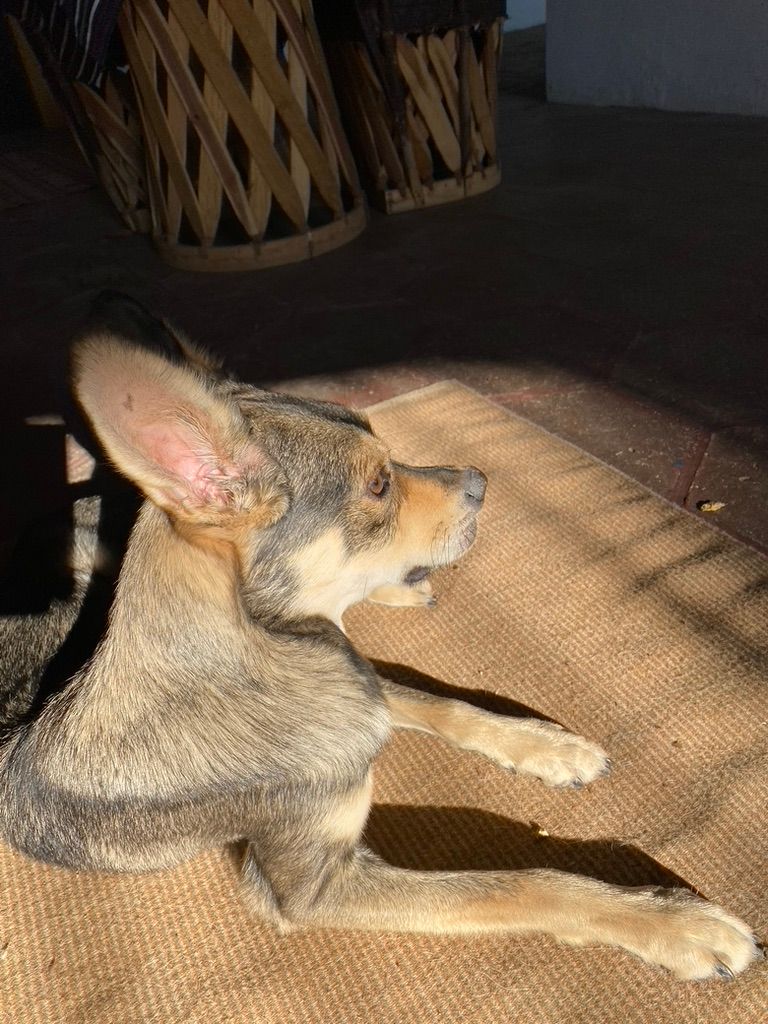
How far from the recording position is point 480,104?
719 centimetres

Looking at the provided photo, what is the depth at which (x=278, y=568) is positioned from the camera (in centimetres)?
198

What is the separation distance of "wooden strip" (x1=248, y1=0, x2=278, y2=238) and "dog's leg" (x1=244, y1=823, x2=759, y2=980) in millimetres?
5581

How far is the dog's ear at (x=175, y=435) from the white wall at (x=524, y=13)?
17.8 m

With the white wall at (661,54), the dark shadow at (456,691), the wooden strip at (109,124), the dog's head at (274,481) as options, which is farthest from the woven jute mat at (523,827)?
the white wall at (661,54)

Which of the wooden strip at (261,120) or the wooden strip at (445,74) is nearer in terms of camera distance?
the wooden strip at (261,120)

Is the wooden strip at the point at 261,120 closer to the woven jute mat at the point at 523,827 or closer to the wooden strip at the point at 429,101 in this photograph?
the wooden strip at the point at 429,101

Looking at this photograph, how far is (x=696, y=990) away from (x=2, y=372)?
18.5 ft

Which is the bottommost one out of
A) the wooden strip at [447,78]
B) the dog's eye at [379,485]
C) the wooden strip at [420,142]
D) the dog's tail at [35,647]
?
the dog's tail at [35,647]

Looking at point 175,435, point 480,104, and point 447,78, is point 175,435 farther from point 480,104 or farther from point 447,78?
point 480,104

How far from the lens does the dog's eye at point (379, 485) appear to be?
2226 millimetres

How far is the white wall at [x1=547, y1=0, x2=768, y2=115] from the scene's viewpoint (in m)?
8.54

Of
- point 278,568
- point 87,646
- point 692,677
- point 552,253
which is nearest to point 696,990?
point 692,677

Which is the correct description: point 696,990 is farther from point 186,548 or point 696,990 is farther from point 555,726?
point 186,548

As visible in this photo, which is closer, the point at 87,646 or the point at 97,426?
the point at 97,426
